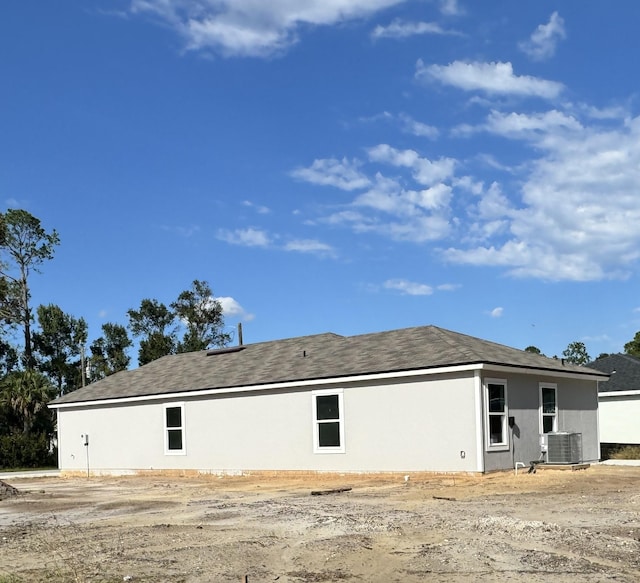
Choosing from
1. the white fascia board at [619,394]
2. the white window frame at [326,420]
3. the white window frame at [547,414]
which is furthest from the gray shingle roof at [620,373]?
the white window frame at [326,420]

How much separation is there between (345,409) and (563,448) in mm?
6011

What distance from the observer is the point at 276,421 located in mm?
22766

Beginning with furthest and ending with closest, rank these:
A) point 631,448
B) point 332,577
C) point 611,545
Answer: point 631,448, point 611,545, point 332,577

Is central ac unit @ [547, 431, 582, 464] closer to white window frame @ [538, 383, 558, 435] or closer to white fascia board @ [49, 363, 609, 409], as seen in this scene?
white window frame @ [538, 383, 558, 435]

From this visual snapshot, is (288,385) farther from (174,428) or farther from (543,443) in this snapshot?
(543,443)

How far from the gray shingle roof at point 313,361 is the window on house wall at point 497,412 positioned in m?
0.69

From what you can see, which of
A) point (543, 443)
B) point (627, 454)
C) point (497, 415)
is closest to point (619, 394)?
point (627, 454)

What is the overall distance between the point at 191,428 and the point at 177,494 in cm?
734

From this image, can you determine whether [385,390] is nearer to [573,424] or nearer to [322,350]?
[322,350]

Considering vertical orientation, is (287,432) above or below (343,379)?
below

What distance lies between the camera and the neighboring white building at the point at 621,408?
1224 inches

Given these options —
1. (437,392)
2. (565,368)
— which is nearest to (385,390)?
(437,392)

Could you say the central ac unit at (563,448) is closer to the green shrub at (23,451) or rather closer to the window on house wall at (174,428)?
the window on house wall at (174,428)

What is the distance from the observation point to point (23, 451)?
3775 centimetres
